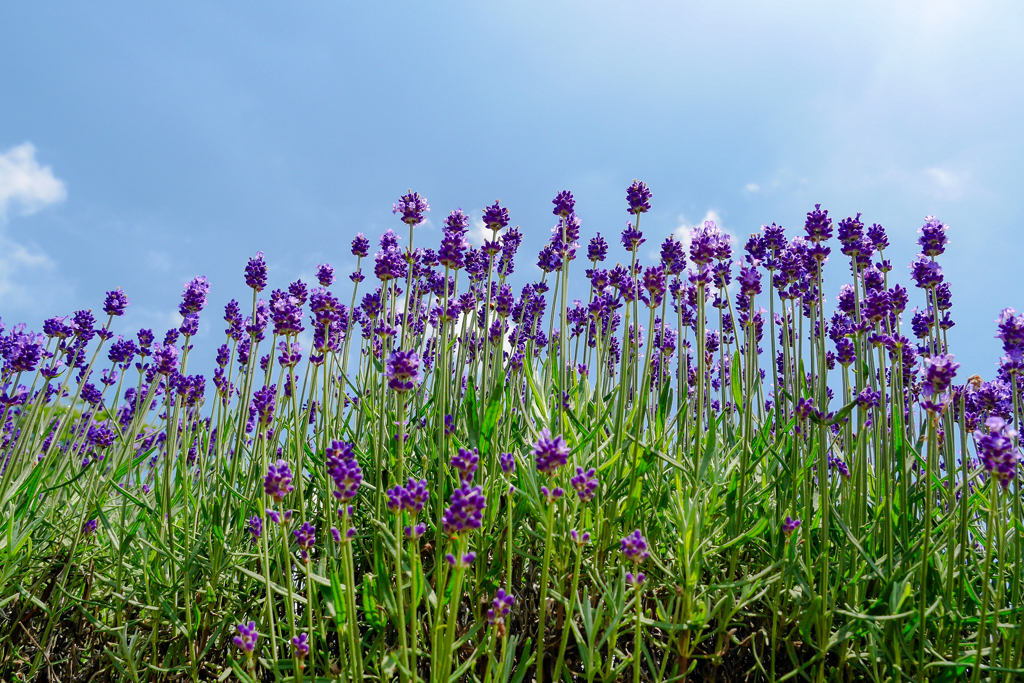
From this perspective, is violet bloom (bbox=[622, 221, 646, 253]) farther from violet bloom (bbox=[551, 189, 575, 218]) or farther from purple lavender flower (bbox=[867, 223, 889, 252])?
purple lavender flower (bbox=[867, 223, 889, 252])

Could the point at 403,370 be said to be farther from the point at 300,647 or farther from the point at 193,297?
the point at 193,297

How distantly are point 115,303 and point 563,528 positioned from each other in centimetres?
248

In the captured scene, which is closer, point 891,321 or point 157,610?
point 157,610

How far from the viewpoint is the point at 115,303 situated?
3004 millimetres

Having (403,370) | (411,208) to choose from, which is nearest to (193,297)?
(411,208)

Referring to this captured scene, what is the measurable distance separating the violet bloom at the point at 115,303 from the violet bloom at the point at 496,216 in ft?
6.15

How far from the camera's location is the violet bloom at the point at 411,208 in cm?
260

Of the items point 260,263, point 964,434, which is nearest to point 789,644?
point 964,434

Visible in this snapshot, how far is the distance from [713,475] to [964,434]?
3.43ft

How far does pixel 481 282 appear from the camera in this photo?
335 cm

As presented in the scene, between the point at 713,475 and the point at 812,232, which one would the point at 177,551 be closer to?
the point at 713,475

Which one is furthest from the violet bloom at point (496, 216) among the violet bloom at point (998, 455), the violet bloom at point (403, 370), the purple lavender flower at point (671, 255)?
the violet bloom at point (998, 455)

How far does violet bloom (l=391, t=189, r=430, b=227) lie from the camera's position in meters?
2.60

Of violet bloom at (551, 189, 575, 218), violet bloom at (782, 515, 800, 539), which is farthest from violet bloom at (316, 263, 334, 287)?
violet bloom at (782, 515, 800, 539)
